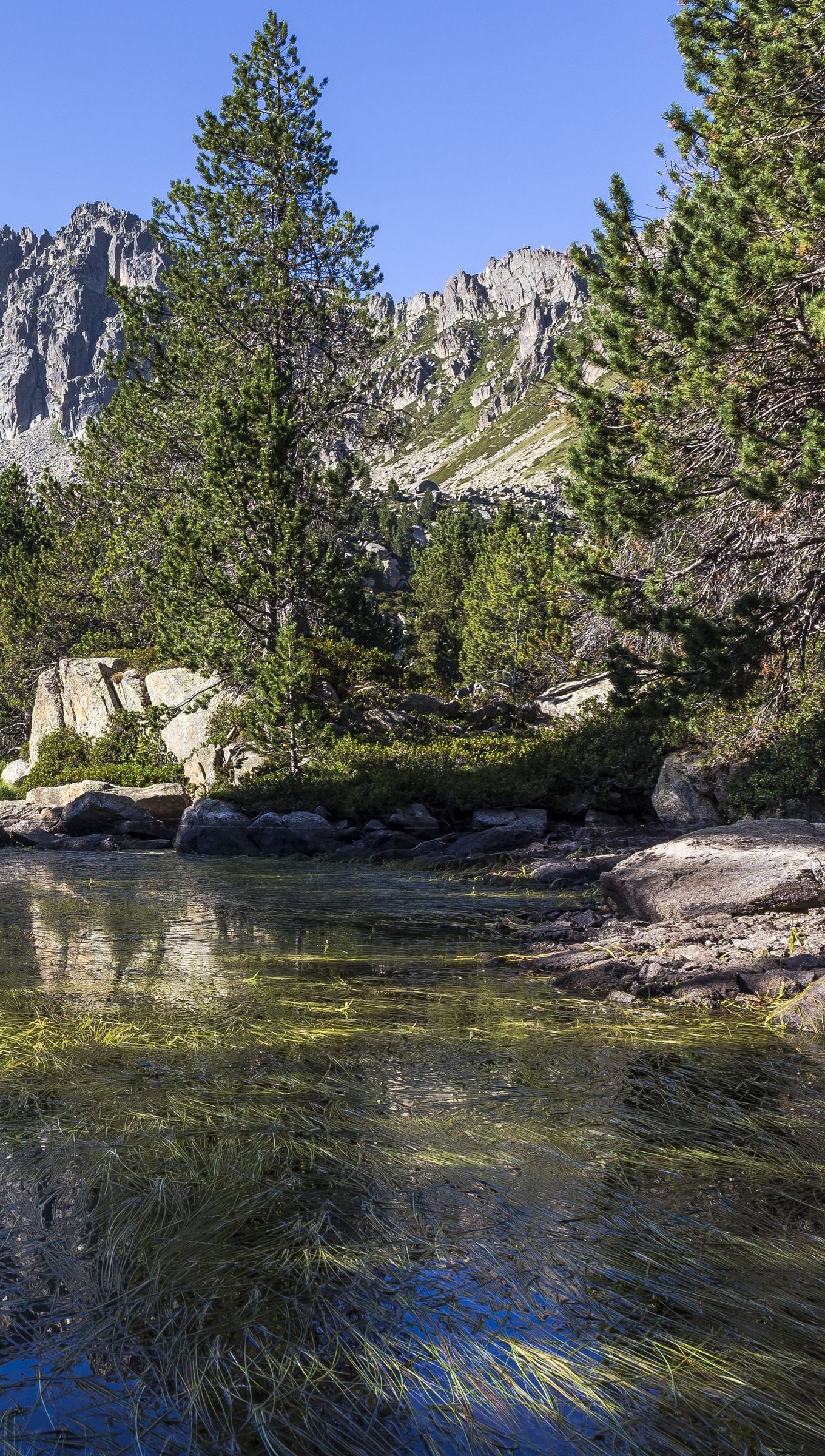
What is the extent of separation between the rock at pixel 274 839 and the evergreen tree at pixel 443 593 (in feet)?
106

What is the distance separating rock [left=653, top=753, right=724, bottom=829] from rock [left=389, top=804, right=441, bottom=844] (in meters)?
3.74

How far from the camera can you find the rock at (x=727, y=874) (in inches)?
262

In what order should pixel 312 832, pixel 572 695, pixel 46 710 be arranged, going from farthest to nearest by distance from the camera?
pixel 46 710 < pixel 572 695 < pixel 312 832

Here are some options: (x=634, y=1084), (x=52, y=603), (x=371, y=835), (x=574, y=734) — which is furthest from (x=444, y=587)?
(x=634, y=1084)

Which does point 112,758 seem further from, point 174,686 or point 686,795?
point 686,795

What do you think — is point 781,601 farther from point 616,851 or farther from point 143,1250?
point 143,1250

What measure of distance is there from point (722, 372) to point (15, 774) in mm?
24963

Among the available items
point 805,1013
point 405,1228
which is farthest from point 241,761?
point 405,1228

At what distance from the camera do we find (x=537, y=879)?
34.4ft

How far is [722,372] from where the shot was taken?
912 centimetres

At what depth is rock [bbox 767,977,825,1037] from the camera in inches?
187

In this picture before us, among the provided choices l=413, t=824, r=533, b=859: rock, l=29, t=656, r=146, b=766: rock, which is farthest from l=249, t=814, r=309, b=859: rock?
l=29, t=656, r=146, b=766: rock

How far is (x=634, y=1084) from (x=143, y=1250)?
7.12ft

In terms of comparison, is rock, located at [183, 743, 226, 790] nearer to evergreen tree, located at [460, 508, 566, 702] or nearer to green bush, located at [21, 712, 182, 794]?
green bush, located at [21, 712, 182, 794]
